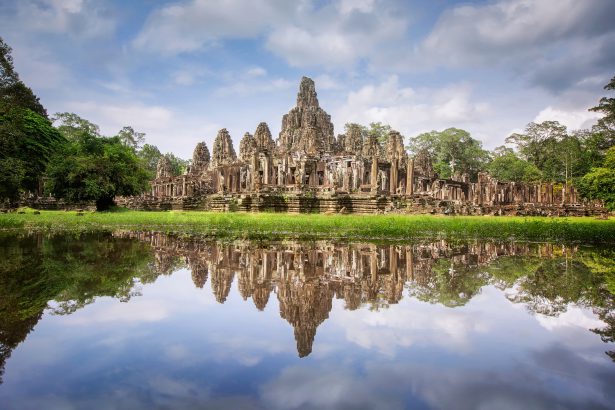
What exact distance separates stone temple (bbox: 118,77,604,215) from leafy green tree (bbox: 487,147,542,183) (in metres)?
11.1

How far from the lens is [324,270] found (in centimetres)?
878

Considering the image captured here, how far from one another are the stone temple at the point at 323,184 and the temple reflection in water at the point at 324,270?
542 inches

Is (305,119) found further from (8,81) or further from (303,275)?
(303,275)

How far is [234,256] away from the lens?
35.1ft

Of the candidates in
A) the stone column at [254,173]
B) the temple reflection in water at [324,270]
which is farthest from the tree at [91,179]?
the temple reflection in water at [324,270]

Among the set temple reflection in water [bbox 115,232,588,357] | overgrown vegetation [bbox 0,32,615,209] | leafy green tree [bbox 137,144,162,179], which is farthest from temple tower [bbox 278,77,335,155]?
temple reflection in water [bbox 115,232,588,357]

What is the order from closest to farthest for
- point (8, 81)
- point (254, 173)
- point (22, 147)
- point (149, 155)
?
point (8, 81), point (254, 173), point (22, 147), point (149, 155)

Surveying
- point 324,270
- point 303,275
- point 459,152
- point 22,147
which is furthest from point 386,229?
point 459,152

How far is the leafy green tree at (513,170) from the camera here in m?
62.9

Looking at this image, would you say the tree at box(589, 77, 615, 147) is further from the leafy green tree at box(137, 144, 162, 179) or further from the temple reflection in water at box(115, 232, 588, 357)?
the leafy green tree at box(137, 144, 162, 179)

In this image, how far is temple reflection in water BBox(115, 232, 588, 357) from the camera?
6.45 meters

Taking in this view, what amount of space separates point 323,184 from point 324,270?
3155cm

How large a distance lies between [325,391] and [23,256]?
30.7 ft

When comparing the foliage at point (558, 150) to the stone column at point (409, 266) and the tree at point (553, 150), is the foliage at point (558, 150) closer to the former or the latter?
the tree at point (553, 150)
